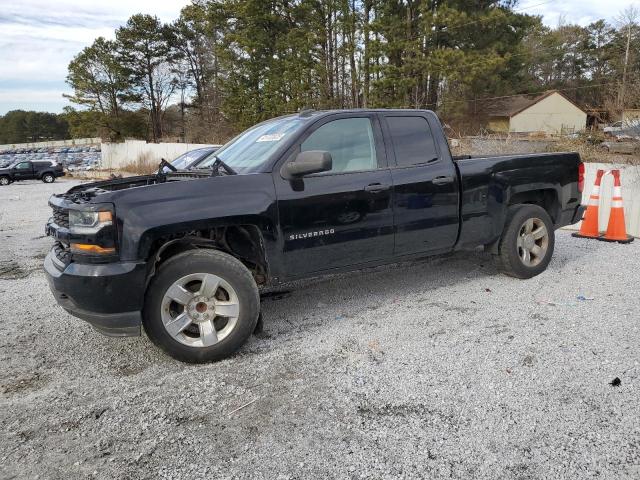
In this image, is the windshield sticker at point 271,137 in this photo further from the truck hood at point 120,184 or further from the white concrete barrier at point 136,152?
the white concrete barrier at point 136,152

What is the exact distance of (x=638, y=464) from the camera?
7.79ft

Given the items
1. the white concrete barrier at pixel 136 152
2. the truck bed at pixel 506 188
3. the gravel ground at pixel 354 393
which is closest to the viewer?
the gravel ground at pixel 354 393

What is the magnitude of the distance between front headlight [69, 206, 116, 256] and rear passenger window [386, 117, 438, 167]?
2558 millimetres

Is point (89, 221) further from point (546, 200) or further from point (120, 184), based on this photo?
point (546, 200)

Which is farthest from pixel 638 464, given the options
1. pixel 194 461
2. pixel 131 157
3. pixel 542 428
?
pixel 131 157

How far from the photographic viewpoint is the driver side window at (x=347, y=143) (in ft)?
13.5

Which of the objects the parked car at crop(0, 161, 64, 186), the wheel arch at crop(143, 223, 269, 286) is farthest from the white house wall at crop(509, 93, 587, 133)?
the wheel arch at crop(143, 223, 269, 286)

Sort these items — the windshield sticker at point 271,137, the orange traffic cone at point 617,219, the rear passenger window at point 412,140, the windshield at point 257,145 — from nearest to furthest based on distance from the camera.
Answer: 1. the windshield at point 257,145
2. the windshield sticker at point 271,137
3. the rear passenger window at point 412,140
4. the orange traffic cone at point 617,219

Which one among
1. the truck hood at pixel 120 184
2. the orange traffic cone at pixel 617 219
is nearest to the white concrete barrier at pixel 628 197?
the orange traffic cone at pixel 617 219

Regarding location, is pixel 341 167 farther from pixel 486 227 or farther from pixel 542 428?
pixel 542 428

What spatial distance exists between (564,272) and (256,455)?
4611 millimetres

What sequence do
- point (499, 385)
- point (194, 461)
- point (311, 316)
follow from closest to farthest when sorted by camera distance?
point (194, 461), point (499, 385), point (311, 316)

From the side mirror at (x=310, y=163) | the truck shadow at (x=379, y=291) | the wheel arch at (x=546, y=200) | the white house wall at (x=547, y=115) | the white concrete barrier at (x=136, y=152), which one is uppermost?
the white house wall at (x=547, y=115)

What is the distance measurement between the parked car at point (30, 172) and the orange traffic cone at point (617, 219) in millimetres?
32617
